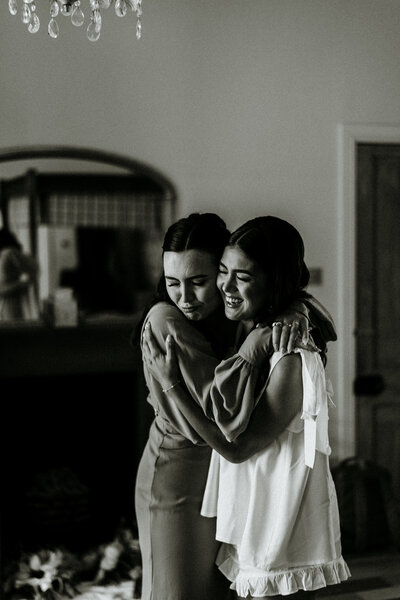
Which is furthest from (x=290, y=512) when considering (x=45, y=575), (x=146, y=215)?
(x=146, y=215)

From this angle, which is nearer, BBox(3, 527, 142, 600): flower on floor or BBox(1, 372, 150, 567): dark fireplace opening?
BBox(3, 527, 142, 600): flower on floor

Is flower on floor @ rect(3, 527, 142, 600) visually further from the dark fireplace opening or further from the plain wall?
the plain wall

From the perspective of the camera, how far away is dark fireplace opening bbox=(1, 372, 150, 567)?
12.2ft

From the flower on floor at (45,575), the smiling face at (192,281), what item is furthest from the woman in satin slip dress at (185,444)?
the flower on floor at (45,575)

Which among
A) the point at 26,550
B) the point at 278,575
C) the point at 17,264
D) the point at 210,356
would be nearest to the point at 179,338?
the point at 210,356

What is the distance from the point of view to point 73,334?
377cm

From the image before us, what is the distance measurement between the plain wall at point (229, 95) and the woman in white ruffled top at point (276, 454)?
2222 mm

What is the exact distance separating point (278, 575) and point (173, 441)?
0.42 meters

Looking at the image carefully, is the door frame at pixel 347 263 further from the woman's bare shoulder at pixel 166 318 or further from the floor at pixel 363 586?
the woman's bare shoulder at pixel 166 318

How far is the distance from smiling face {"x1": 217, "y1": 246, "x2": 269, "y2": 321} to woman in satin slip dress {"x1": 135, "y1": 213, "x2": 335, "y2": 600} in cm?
11

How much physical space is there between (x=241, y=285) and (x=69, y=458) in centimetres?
237

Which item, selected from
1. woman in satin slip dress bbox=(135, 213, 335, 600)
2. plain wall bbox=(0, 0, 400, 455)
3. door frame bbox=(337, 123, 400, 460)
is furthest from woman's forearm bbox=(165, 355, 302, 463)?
door frame bbox=(337, 123, 400, 460)

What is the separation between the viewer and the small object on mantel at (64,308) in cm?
371

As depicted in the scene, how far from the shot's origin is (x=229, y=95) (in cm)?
398
